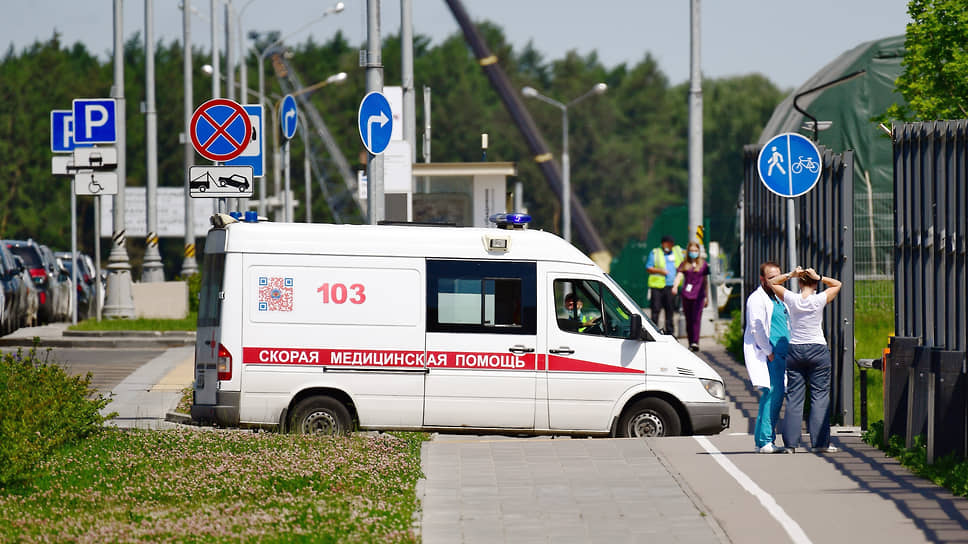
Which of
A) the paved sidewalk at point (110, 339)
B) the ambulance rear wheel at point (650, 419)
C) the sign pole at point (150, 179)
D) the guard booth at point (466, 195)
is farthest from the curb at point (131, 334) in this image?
the ambulance rear wheel at point (650, 419)

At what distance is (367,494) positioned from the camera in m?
10.1

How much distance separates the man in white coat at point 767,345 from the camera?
13.1 m

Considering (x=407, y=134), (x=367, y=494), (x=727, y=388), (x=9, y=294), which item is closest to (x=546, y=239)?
(x=367, y=494)

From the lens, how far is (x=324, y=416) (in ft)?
45.7

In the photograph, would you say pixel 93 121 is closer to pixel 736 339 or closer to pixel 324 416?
pixel 324 416

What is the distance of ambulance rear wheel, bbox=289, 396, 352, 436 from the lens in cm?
1388

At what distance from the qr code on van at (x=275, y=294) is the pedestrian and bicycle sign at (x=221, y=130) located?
2.66 metres

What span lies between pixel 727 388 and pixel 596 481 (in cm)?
834

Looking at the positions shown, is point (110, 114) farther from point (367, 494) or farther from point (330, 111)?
point (330, 111)

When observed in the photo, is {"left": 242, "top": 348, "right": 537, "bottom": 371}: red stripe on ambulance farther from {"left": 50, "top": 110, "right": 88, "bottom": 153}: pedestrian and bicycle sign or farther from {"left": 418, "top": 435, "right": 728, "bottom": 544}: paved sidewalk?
{"left": 50, "top": 110, "right": 88, "bottom": 153}: pedestrian and bicycle sign

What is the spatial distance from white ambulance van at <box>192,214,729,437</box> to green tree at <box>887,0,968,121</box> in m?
21.2

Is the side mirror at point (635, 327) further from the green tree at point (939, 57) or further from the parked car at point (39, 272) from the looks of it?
the parked car at point (39, 272)

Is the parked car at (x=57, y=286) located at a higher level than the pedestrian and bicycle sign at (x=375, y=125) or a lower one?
lower

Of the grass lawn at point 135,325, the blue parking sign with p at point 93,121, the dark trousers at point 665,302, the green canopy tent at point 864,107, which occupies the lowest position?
the grass lawn at point 135,325
